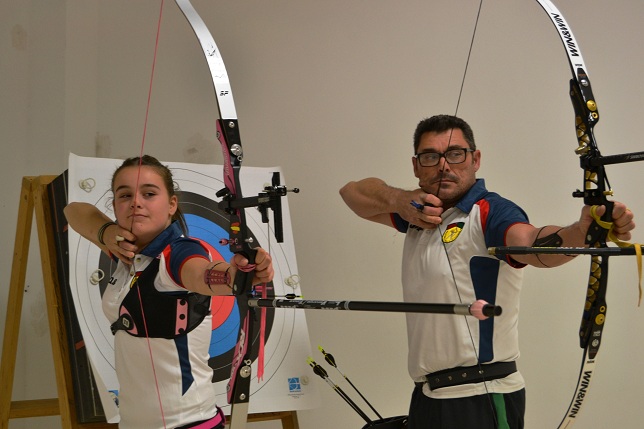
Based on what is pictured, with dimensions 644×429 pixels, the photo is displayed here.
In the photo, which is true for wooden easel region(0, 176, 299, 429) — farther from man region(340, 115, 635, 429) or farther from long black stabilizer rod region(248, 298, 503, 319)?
long black stabilizer rod region(248, 298, 503, 319)

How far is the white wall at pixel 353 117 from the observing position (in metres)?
2.49

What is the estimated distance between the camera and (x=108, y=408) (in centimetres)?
209

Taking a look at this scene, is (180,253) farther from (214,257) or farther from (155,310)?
(214,257)

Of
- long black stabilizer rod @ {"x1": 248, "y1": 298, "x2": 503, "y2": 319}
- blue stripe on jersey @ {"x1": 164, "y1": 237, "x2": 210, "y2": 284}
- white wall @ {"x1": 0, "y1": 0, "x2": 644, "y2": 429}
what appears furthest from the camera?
white wall @ {"x1": 0, "y1": 0, "x2": 644, "y2": 429}

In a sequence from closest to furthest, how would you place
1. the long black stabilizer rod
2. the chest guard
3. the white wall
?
1. the long black stabilizer rod
2. the chest guard
3. the white wall

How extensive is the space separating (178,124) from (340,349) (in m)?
1.06

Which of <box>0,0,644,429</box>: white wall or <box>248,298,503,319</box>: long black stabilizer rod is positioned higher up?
<box>0,0,644,429</box>: white wall

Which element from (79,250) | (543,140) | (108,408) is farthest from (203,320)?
(543,140)

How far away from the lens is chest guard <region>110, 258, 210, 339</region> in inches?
68.8

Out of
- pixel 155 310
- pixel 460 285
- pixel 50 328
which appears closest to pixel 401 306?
pixel 460 285

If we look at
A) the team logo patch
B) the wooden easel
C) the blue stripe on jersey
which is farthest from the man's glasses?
the wooden easel

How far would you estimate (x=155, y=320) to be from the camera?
1.75 metres

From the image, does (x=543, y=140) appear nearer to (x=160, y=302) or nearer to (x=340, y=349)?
(x=340, y=349)

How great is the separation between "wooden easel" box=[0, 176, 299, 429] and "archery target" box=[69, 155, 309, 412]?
64 mm
